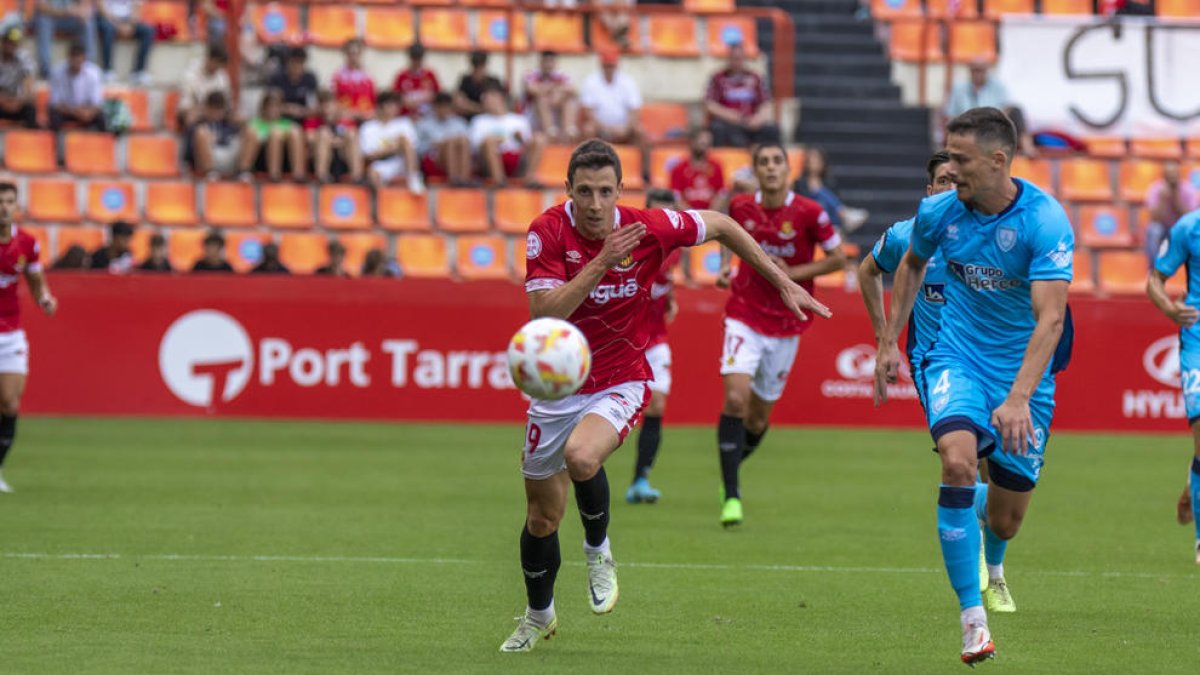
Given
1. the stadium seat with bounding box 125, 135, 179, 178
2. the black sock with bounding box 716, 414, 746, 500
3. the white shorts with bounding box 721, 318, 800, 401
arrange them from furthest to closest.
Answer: the stadium seat with bounding box 125, 135, 179, 178 → the white shorts with bounding box 721, 318, 800, 401 → the black sock with bounding box 716, 414, 746, 500

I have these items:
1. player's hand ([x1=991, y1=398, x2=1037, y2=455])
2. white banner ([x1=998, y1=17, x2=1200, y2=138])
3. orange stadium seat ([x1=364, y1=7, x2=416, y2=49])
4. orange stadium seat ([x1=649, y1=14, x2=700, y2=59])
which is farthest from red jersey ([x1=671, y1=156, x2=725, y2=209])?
player's hand ([x1=991, y1=398, x2=1037, y2=455])

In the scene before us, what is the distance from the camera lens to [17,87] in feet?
77.9

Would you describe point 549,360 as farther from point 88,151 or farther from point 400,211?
point 88,151

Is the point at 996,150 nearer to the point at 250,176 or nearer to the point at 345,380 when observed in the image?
→ the point at 345,380

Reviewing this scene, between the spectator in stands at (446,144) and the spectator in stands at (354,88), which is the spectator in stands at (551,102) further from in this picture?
the spectator in stands at (354,88)

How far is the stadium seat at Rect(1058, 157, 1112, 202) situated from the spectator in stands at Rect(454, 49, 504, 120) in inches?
306

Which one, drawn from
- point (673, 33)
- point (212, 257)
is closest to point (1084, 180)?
point (673, 33)

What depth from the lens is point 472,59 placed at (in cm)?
2425

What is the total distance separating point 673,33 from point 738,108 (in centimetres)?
240

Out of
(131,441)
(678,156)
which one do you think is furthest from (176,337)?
(678,156)

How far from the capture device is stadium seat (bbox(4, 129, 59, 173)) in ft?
77.7

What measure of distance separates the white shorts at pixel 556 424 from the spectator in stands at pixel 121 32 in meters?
18.0

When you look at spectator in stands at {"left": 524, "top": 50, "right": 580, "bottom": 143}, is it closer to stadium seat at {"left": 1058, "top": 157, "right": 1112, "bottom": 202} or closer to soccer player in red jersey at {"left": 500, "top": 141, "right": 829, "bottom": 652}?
stadium seat at {"left": 1058, "top": 157, "right": 1112, "bottom": 202}

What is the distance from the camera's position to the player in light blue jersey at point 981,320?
7.50m
